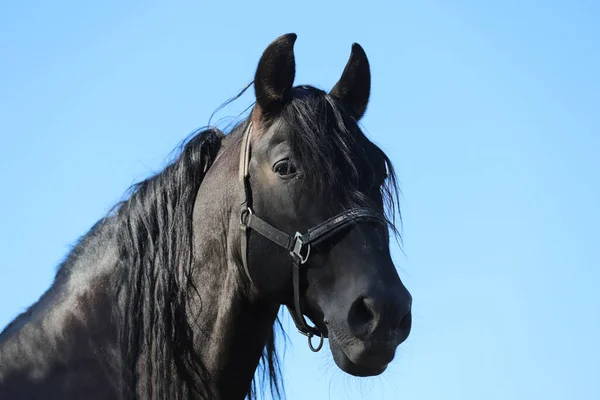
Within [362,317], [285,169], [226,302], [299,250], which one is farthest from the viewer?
[226,302]

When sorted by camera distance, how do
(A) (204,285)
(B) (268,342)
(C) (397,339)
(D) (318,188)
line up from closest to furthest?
(C) (397,339), (D) (318,188), (A) (204,285), (B) (268,342)

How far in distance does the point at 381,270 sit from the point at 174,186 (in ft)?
6.05

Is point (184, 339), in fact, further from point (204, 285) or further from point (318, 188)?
point (318, 188)

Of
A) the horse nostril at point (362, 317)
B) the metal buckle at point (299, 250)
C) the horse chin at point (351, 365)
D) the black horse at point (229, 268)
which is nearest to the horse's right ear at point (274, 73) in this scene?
the black horse at point (229, 268)

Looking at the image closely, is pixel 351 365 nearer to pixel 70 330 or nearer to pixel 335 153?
pixel 335 153

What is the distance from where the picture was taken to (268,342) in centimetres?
720

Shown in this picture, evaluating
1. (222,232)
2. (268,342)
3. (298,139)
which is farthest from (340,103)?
(268,342)

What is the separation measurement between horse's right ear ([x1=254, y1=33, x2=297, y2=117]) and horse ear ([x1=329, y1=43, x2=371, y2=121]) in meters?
0.60

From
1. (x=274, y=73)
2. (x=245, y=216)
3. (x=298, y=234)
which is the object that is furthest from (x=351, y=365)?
(x=274, y=73)

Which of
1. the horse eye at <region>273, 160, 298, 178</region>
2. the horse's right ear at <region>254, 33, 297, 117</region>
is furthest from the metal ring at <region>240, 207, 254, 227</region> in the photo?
the horse's right ear at <region>254, 33, 297, 117</region>

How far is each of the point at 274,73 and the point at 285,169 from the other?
78cm

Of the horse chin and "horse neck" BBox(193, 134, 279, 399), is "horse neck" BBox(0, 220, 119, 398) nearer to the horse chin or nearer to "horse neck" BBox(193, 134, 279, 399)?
"horse neck" BBox(193, 134, 279, 399)

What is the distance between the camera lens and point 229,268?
666 centimetres

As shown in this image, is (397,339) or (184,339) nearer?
(397,339)
